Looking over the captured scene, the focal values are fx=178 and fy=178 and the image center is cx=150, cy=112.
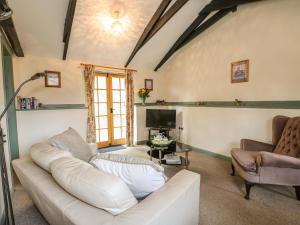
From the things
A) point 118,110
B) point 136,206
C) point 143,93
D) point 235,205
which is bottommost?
point 235,205

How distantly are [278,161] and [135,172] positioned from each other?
187 cm

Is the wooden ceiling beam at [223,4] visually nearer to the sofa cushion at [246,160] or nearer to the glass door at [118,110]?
the sofa cushion at [246,160]

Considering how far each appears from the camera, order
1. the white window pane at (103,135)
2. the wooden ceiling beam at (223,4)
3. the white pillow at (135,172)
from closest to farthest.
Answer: the white pillow at (135,172) < the wooden ceiling beam at (223,4) < the white window pane at (103,135)

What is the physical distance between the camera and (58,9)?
2.88m

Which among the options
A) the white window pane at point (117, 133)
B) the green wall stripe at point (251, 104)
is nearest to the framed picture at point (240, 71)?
the green wall stripe at point (251, 104)

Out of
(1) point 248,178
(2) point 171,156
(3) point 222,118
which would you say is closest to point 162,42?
(3) point 222,118

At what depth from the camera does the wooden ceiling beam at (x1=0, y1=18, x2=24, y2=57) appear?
8.18 feet

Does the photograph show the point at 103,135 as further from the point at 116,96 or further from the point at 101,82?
the point at 101,82

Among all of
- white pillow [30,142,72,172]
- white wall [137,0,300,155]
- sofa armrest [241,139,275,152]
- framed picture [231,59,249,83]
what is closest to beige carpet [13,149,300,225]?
sofa armrest [241,139,275,152]

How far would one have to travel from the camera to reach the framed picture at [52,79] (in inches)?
147

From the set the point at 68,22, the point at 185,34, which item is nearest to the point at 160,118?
the point at 185,34

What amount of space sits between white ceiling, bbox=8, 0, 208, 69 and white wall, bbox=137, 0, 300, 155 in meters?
0.73

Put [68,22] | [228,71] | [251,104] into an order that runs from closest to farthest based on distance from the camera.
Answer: [68,22] → [251,104] → [228,71]

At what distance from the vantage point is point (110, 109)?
4816mm
